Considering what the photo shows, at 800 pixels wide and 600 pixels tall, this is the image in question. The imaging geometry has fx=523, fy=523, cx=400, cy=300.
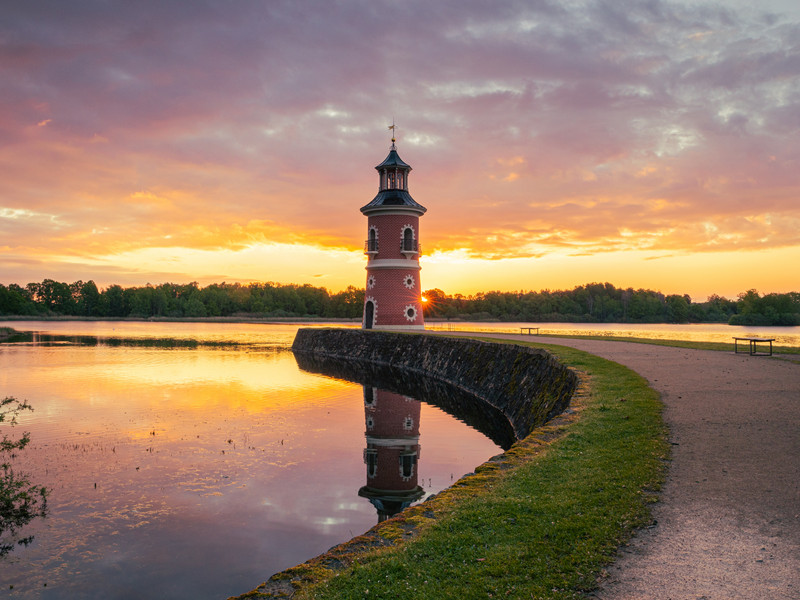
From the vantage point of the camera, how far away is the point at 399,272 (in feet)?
135

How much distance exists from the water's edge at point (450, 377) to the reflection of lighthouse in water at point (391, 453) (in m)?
3.09

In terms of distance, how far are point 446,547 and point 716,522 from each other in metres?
2.83

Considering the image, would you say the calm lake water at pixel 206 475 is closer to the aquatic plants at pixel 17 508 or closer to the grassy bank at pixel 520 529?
the aquatic plants at pixel 17 508

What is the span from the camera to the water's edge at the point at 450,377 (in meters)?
5.35

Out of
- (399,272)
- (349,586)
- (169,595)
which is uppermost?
(399,272)

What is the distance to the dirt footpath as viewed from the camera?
4355 millimetres

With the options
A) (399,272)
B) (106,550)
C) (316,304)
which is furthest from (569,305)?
(106,550)

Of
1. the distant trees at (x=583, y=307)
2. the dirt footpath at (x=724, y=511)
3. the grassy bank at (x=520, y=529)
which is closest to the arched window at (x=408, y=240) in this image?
the dirt footpath at (x=724, y=511)

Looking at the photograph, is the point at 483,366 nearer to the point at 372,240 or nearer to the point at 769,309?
the point at 372,240

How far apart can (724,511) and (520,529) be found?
89.0 inches

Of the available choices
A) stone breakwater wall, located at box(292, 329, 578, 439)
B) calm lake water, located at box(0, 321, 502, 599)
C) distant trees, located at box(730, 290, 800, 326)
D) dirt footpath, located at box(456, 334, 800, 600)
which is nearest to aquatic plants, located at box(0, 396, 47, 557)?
calm lake water, located at box(0, 321, 502, 599)

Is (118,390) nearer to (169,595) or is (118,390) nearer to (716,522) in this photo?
(169,595)

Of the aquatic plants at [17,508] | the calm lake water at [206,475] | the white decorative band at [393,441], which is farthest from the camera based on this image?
the white decorative band at [393,441]

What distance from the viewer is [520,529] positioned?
18.3ft
